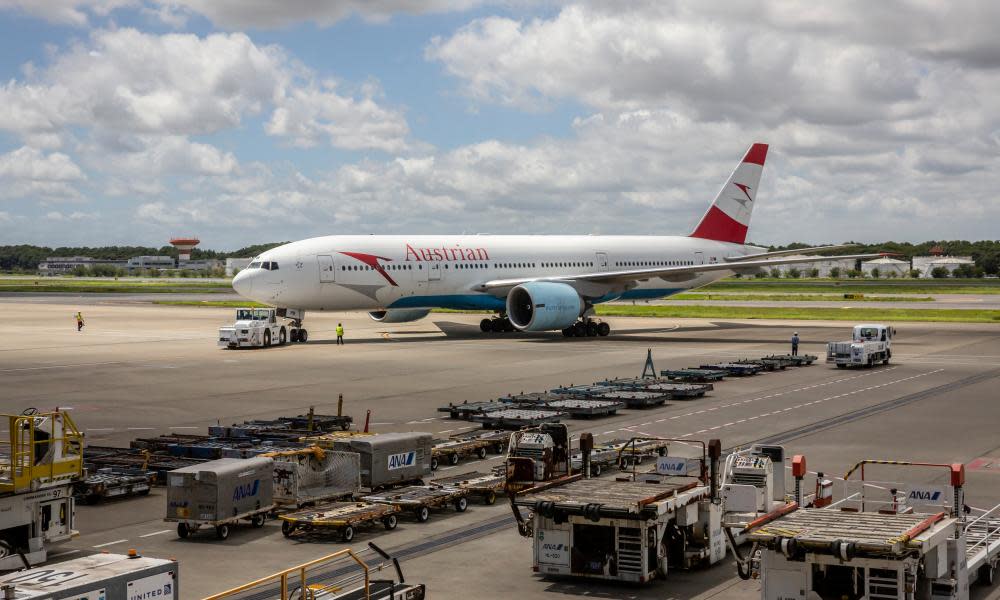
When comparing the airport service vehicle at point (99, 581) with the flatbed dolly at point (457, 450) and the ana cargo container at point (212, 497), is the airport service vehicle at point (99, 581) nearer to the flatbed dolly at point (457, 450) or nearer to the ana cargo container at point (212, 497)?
the ana cargo container at point (212, 497)

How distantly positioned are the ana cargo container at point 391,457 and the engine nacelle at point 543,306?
34.9m

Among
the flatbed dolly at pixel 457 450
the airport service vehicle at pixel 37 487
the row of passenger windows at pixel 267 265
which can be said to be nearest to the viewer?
the airport service vehicle at pixel 37 487

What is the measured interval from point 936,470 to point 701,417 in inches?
364

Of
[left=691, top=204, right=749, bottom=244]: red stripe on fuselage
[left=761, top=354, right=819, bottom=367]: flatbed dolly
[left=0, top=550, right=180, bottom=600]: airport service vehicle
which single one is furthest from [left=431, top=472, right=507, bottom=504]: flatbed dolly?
[left=691, top=204, right=749, bottom=244]: red stripe on fuselage

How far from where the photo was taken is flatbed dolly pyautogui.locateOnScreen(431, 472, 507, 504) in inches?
867

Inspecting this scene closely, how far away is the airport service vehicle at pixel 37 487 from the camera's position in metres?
16.9

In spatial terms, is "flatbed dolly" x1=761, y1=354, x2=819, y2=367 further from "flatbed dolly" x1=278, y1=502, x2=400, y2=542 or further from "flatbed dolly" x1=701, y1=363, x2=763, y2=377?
"flatbed dolly" x1=278, y1=502, x2=400, y2=542

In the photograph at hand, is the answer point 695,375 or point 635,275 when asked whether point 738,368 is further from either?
point 635,275

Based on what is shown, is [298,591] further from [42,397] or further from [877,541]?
[42,397]

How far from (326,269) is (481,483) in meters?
35.0

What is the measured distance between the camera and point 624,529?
53.4 feet

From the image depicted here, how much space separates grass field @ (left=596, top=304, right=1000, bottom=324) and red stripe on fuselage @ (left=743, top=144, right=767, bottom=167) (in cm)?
1396

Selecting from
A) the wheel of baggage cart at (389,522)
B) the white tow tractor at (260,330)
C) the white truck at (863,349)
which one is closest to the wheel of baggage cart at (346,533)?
the wheel of baggage cart at (389,522)

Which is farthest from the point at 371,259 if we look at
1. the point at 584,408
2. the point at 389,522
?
the point at 389,522
